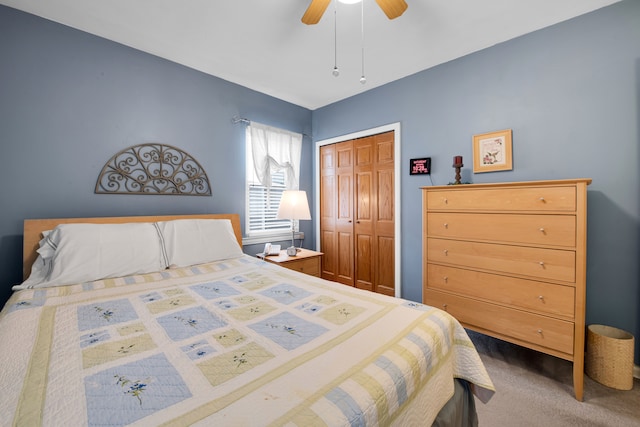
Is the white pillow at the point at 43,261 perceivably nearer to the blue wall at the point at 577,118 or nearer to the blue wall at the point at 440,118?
the blue wall at the point at 440,118

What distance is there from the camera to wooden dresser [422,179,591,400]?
5.60 ft

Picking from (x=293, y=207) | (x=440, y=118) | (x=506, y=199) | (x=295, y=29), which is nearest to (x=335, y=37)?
(x=295, y=29)

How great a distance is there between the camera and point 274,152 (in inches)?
136

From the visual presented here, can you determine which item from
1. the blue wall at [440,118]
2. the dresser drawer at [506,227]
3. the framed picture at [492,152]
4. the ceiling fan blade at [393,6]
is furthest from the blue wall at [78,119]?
the framed picture at [492,152]

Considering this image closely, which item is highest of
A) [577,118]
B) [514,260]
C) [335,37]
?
[335,37]

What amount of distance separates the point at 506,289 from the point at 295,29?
255 centimetres

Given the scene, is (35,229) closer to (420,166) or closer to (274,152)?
(274,152)

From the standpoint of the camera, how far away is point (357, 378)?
2.74 ft

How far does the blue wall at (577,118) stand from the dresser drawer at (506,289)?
1.73ft

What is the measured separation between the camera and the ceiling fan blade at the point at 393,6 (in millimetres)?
1619

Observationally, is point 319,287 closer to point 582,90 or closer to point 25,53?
point 582,90

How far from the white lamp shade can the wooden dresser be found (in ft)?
4.24

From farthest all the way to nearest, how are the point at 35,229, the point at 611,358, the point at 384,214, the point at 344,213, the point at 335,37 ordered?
the point at 344,213 → the point at 384,214 → the point at 335,37 → the point at 35,229 → the point at 611,358

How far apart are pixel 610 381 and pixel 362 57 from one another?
3082 millimetres
